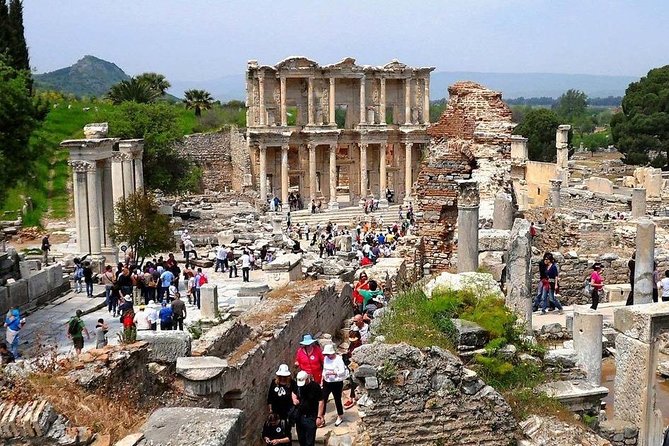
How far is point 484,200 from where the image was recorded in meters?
18.9

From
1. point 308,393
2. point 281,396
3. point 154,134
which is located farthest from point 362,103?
point 308,393

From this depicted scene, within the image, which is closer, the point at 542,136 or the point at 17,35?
the point at 17,35

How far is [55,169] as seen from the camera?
163 ft

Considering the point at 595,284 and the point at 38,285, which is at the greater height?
the point at 595,284

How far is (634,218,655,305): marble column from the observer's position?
17016mm

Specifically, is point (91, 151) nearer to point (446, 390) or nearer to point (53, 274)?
point (53, 274)

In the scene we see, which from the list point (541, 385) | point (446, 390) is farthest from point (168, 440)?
point (541, 385)

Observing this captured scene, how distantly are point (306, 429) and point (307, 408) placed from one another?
24 cm

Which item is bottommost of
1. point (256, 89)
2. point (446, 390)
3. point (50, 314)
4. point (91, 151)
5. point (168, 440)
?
point (50, 314)

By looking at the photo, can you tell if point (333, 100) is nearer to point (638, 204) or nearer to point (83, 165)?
point (638, 204)

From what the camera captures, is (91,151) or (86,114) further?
(86,114)

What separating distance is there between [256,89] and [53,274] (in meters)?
35.2

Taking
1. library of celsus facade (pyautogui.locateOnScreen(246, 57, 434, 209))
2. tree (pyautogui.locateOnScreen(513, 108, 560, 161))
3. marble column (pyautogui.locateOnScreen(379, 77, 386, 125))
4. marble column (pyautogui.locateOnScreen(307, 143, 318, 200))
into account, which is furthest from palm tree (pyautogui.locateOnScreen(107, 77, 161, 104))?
tree (pyautogui.locateOnScreen(513, 108, 560, 161))

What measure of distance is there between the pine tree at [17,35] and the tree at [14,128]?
25156mm
